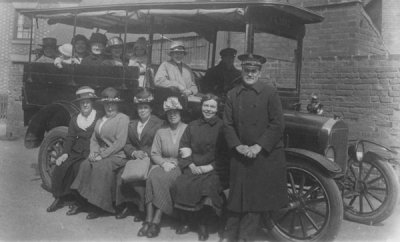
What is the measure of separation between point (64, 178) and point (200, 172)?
5.95ft

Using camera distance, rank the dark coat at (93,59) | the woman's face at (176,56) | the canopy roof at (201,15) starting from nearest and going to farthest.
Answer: the canopy roof at (201,15)
the woman's face at (176,56)
the dark coat at (93,59)

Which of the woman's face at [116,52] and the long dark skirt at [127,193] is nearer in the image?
the long dark skirt at [127,193]

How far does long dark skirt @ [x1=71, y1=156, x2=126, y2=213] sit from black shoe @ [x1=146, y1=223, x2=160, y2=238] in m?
0.71

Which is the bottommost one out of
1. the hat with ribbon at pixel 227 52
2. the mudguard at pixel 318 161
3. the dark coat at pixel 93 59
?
the mudguard at pixel 318 161

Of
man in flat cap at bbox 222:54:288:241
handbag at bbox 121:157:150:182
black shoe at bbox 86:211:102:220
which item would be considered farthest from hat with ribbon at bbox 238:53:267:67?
black shoe at bbox 86:211:102:220

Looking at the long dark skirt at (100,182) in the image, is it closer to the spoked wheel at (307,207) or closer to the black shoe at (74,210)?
the black shoe at (74,210)

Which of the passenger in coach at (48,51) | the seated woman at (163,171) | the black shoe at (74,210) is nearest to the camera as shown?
the seated woman at (163,171)

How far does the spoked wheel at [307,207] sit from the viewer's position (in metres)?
3.75

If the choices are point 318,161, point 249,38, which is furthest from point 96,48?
point 318,161

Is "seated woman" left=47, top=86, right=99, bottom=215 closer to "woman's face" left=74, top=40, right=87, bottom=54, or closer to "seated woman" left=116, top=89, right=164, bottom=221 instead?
"seated woman" left=116, top=89, right=164, bottom=221

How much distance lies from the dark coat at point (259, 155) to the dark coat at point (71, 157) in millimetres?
2118

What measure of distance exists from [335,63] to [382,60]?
74 cm

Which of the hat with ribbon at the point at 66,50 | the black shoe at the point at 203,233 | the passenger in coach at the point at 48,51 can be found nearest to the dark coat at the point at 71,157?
the hat with ribbon at the point at 66,50

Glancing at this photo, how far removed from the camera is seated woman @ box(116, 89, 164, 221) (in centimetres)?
459
